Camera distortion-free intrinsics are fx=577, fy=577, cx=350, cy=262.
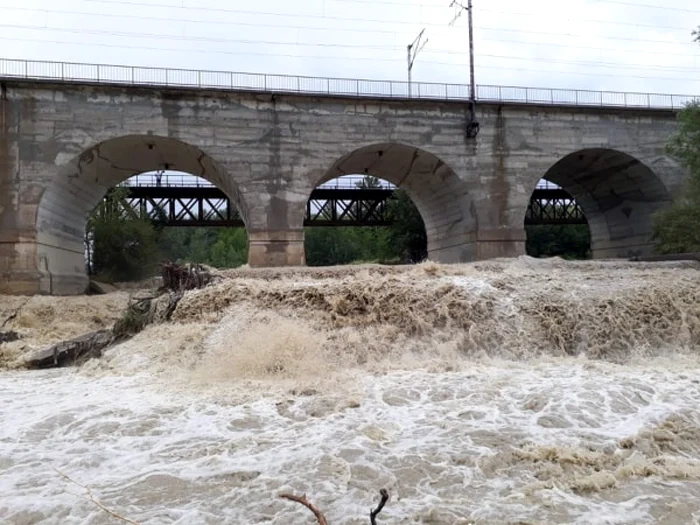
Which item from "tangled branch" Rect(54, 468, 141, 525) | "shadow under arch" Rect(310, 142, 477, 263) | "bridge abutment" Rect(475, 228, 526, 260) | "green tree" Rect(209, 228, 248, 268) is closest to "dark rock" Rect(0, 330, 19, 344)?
"shadow under arch" Rect(310, 142, 477, 263)

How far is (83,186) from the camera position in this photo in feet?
59.2

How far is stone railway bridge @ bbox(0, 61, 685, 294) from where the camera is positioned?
16.1 m

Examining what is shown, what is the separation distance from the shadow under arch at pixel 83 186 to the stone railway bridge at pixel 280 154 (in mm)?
60

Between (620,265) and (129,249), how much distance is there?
2511 centimetres

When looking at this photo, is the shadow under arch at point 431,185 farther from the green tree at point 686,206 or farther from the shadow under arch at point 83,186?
the green tree at point 686,206

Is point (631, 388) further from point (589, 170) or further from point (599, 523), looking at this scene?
point (589, 170)

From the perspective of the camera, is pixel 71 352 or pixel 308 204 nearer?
pixel 71 352

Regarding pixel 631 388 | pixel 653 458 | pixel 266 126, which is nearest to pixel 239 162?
pixel 266 126

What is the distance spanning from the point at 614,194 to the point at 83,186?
63.3ft

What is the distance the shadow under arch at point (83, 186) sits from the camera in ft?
54.0

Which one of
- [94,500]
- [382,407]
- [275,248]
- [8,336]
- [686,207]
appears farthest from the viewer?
[686,207]

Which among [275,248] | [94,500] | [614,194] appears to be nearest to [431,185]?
[275,248]

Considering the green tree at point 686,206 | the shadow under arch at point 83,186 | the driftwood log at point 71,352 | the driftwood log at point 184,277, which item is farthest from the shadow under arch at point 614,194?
the driftwood log at point 71,352

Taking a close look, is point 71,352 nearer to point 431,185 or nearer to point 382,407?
point 382,407
